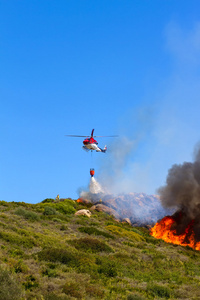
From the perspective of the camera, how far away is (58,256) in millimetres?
17766

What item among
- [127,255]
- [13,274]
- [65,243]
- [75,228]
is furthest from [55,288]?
[75,228]

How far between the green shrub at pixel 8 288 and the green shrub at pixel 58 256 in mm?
4677

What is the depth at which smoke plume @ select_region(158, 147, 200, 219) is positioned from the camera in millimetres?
39438

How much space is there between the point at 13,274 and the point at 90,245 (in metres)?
9.92

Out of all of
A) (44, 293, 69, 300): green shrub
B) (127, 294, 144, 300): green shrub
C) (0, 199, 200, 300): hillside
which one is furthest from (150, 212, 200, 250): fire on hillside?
(44, 293, 69, 300): green shrub

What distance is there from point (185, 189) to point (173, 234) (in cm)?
631

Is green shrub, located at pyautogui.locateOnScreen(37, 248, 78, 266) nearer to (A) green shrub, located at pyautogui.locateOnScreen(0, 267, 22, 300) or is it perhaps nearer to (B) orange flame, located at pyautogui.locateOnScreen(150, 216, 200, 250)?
(A) green shrub, located at pyautogui.locateOnScreen(0, 267, 22, 300)

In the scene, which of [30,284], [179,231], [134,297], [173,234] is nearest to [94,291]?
[134,297]

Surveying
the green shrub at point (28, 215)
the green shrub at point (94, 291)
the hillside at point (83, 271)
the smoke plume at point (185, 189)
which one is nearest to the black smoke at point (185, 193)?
the smoke plume at point (185, 189)

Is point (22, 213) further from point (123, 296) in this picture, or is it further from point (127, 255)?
point (123, 296)

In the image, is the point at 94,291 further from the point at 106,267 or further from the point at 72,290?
the point at 106,267

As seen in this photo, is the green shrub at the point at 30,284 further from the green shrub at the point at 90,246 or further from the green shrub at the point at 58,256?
the green shrub at the point at 90,246

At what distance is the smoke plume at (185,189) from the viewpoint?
39.4 metres

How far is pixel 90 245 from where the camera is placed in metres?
22.9
